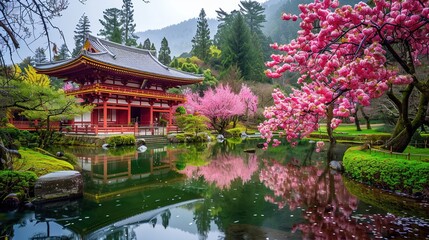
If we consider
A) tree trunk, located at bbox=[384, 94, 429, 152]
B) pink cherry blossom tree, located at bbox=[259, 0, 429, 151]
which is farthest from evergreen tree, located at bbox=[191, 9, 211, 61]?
pink cherry blossom tree, located at bbox=[259, 0, 429, 151]

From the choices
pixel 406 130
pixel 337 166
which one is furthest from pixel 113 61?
pixel 406 130

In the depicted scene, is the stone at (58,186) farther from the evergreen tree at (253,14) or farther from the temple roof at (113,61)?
the evergreen tree at (253,14)

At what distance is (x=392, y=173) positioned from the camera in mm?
8344

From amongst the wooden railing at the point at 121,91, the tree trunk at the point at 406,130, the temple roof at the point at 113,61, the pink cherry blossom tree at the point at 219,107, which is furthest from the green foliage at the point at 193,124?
the tree trunk at the point at 406,130

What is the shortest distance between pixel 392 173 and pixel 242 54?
48849 mm

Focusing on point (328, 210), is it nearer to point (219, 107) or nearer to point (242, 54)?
point (219, 107)

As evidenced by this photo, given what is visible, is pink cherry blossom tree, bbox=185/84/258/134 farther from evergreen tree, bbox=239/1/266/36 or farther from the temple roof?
evergreen tree, bbox=239/1/266/36

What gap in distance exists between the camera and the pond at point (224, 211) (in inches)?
216

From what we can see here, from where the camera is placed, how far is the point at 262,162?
47.4 ft

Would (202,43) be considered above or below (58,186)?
above

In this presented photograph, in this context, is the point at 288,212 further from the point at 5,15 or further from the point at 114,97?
the point at 114,97

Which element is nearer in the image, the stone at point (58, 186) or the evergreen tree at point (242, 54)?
the stone at point (58, 186)

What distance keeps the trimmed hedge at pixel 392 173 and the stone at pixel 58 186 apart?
351 inches

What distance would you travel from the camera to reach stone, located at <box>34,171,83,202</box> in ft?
23.7
